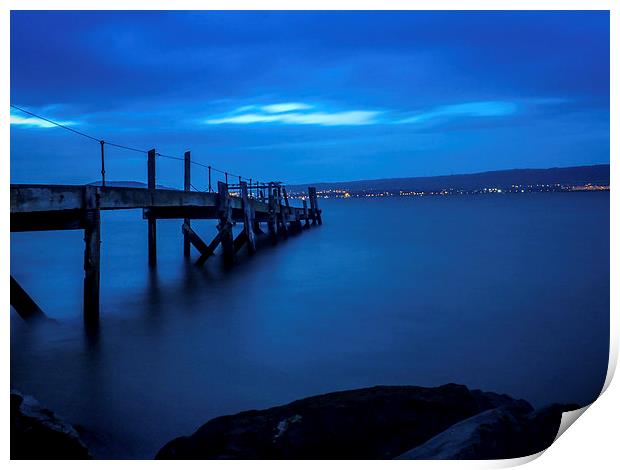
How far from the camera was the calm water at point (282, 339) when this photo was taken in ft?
15.4

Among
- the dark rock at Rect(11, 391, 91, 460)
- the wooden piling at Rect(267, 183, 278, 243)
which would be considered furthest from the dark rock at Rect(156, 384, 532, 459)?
the wooden piling at Rect(267, 183, 278, 243)

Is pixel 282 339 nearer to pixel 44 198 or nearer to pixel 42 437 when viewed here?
pixel 44 198

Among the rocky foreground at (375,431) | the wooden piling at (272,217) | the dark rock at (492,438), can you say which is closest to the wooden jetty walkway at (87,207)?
the rocky foreground at (375,431)

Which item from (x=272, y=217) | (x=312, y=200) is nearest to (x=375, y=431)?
(x=272, y=217)

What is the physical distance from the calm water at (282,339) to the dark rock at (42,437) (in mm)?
339

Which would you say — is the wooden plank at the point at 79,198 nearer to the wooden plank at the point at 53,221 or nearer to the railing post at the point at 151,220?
the wooden plank at the point at 53,221

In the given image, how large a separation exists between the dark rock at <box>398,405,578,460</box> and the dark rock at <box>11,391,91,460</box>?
185 cm

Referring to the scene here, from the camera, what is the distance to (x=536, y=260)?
12859 millimetres

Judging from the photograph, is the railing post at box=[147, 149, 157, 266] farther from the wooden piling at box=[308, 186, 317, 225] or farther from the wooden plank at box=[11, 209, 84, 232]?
the wooden piling at box=[308, 186, 317, 225]

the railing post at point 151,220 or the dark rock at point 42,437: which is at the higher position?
the railing post at point 151,220

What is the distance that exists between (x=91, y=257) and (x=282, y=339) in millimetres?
2122

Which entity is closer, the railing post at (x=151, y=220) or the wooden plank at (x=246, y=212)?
the railing post at (x=151, y=220)

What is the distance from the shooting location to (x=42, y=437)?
3.49 metres
